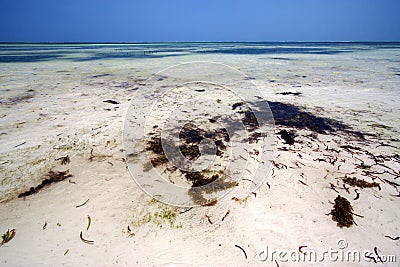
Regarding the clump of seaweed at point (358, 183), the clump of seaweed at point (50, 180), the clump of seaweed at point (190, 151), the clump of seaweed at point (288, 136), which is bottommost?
the clump of seaweed at point (50, 180)

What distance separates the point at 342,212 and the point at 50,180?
3.28 meters

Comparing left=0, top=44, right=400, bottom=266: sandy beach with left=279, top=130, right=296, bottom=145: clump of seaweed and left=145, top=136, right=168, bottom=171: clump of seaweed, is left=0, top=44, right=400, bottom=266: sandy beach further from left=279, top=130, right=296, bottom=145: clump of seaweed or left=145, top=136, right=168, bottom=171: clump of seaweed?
left=145, top=136, right=168, bottom=171: clump of seaweed

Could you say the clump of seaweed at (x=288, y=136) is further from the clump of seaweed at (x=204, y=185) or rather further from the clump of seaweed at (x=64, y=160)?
the clump of seaweed at (x=64, y=160)

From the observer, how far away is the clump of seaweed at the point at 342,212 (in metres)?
1.88

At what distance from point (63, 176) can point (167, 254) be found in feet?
5.66

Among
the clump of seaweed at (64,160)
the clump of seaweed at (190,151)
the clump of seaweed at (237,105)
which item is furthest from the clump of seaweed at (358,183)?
the clump of seaweed at (64,160)

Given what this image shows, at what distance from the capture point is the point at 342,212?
1979mm

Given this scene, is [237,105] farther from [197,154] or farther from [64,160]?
[64,160]

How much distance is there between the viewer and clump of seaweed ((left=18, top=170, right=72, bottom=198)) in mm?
2205

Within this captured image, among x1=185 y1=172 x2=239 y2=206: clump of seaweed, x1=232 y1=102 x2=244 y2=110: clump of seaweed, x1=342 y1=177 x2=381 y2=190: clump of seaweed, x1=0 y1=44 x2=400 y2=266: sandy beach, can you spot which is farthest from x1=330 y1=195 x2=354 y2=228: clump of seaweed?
x1=232 y1=102 x2=244 y2=110: clump of seaweed

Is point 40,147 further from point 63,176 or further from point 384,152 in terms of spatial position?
point 384,152

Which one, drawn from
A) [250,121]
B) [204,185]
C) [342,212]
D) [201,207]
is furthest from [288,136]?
[201,207]

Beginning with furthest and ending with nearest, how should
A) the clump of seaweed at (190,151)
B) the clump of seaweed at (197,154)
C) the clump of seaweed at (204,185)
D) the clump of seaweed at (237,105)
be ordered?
the clump of seaweed at (237,105) < the clump of seaweed at (190,151) < the clump of seaweed at (197,154) < the clump of seaweed at (204,185)

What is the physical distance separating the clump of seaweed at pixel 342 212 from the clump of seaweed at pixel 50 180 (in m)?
3.04
